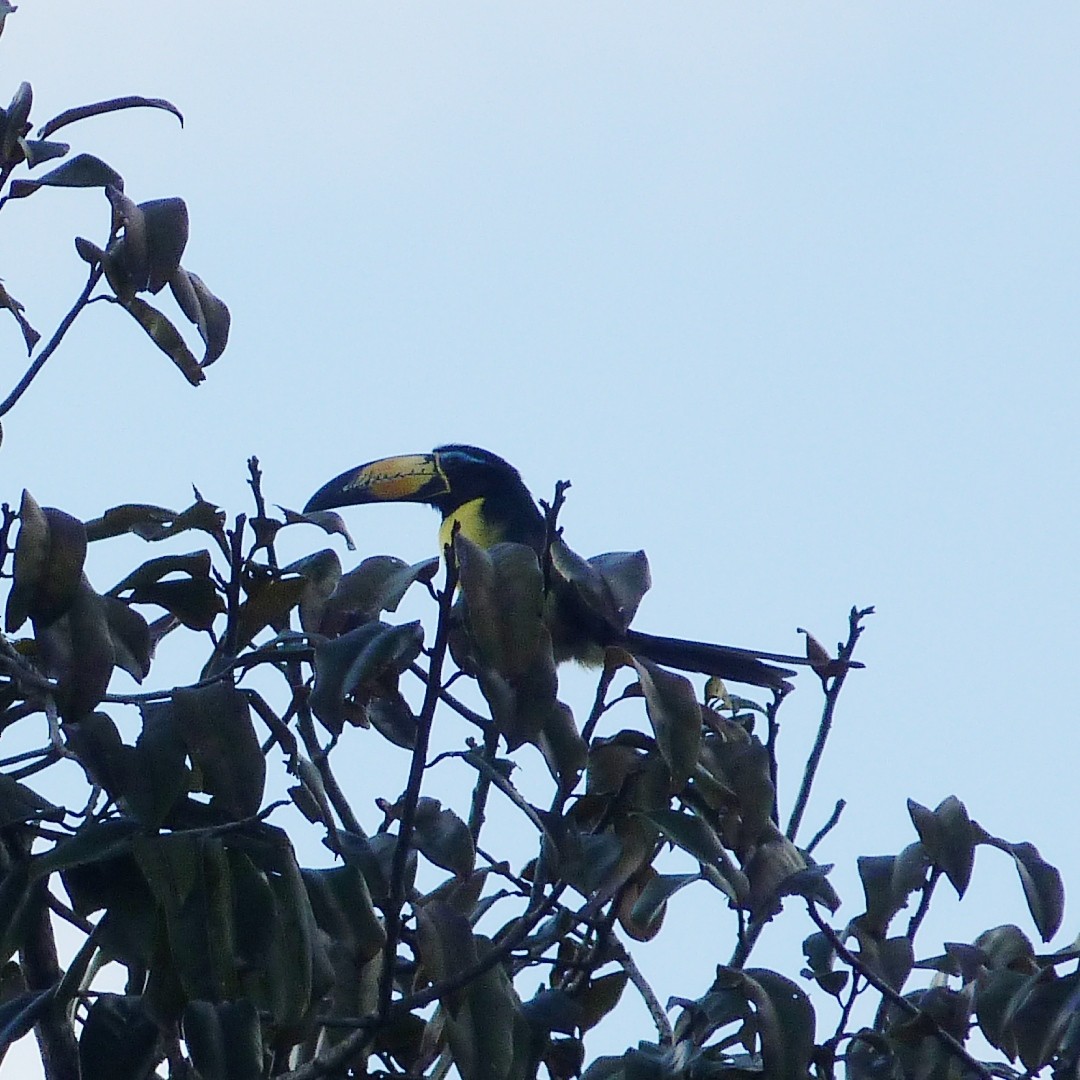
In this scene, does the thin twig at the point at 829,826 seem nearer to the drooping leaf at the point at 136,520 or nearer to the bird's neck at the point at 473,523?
the drooping leaf at the point at 136,520

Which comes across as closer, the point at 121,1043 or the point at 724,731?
the point at 121,1043

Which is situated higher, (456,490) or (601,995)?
(456,490)

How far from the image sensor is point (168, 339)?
212 centimetres

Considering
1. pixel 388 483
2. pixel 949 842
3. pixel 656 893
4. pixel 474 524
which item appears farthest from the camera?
pixel 474 524

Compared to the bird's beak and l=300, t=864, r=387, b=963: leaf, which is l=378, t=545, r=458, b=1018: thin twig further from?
the bird's beak

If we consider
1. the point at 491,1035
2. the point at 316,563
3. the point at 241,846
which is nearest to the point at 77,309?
the point at 316,563

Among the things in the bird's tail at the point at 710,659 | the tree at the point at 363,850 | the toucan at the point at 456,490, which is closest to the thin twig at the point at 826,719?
the tree at the point at 363,850

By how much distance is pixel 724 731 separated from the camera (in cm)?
197

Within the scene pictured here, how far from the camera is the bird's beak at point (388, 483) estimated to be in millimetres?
5148

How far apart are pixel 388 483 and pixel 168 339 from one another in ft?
10.3

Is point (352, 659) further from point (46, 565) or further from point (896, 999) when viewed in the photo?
point (896, 999)

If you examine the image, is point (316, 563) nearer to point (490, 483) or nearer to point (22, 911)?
point (22, 911)

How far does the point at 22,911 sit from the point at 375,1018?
380 mm

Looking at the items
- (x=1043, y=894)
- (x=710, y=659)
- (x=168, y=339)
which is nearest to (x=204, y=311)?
(x=168, y=339)
